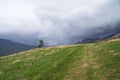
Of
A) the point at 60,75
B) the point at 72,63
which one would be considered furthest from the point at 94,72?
the point at 72,63

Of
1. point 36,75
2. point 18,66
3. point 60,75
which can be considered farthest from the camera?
point 18,66

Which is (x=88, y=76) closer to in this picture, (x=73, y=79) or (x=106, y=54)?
(x=73, y=79)

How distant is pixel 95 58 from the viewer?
58.5 meters

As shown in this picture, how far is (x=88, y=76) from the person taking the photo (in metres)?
44.4

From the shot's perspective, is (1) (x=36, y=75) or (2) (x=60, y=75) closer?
(2) (x=60, y=75)

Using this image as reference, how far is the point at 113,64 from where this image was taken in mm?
48938

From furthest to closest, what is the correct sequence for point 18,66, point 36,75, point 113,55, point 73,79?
1. point 18,66
2. point 113,55
3. point 36,75
4. point 73,79

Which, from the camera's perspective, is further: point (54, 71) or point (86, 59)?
point (86, 59)

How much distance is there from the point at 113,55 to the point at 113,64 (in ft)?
25.8

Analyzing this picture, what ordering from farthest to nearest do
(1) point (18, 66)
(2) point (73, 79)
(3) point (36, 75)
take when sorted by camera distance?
(1) point (18, 66) < (3) point (36, 75) < (2) point (73, 79)

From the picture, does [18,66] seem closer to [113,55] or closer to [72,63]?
[72,63]

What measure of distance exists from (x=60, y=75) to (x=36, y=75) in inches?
237

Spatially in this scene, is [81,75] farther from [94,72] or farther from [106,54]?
[106,54]

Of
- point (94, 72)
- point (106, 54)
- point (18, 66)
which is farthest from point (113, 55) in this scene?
point (18, 66)
